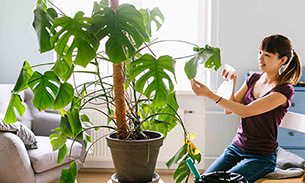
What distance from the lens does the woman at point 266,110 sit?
2.05 meters

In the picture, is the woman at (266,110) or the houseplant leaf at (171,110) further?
the woman at (266,110)

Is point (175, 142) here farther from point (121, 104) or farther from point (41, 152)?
point (121, 104)

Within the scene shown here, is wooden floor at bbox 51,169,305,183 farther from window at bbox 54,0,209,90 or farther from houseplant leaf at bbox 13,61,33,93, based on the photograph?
houseplant leaf at bbox 13,61,33,93

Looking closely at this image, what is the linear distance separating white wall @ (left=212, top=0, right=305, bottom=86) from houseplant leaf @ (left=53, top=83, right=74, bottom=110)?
2437 millimetres

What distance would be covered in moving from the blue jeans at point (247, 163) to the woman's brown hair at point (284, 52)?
44 centimetres

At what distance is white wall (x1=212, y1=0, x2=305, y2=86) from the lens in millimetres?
3404

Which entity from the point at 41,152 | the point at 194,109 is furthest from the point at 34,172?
the point at 194,109

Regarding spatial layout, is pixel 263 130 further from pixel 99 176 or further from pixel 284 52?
pixel 99 176

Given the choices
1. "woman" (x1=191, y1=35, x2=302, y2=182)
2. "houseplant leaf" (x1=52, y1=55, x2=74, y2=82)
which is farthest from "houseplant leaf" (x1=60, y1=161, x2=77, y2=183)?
"woman" (x1=191, y1=35, x2=302, y2=182)

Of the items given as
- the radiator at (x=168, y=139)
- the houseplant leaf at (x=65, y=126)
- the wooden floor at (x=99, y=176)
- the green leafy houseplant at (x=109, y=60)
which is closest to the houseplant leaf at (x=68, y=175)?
the green leafy houseplant at (x=109, y=60)

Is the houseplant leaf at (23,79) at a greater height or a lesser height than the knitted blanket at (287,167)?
greater

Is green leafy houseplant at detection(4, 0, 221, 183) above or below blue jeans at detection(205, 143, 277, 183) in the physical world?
above

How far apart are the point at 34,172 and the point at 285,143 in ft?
6.51

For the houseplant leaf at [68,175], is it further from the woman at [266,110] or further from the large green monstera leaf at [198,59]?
the woman at [266,110]
